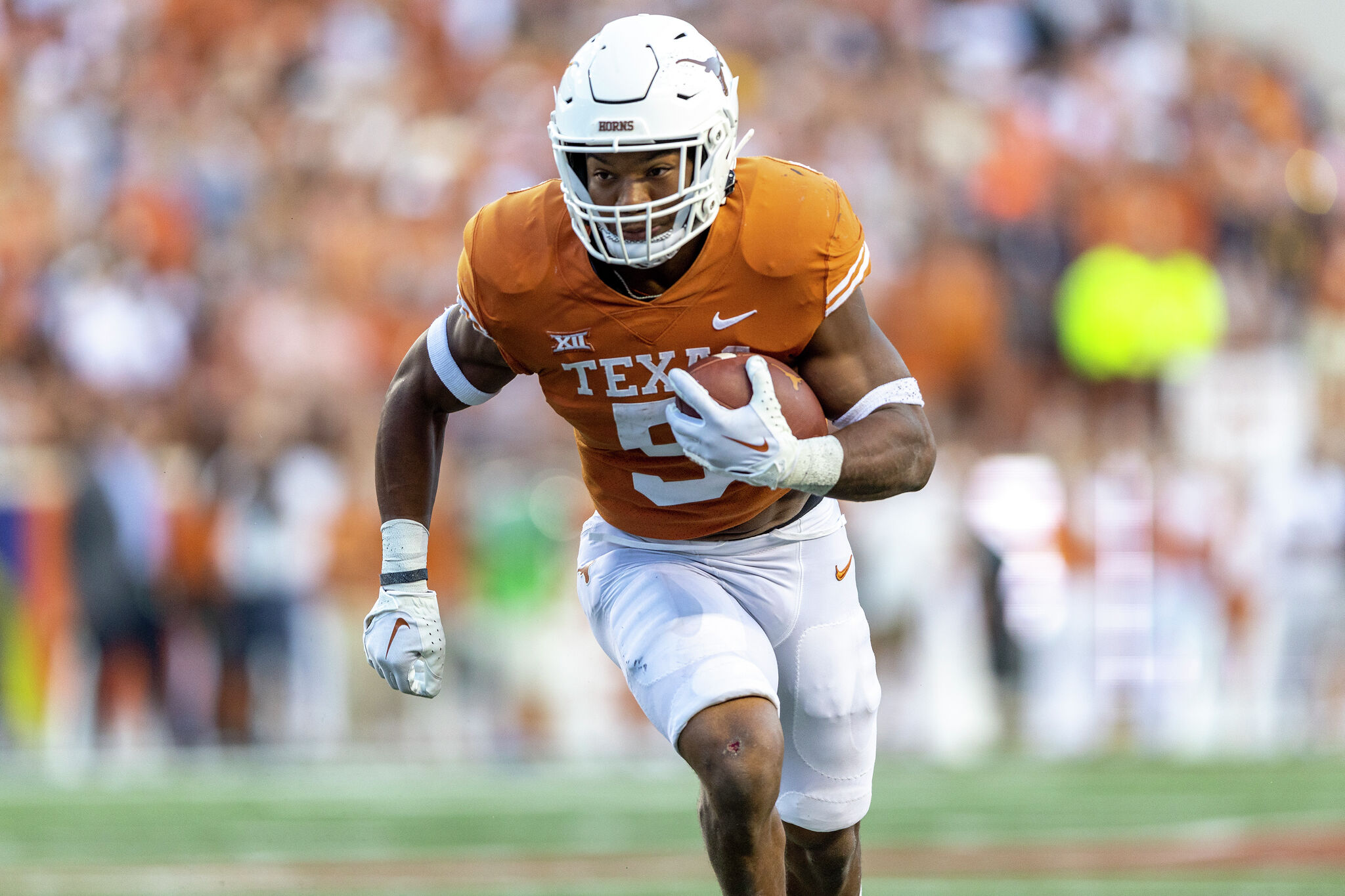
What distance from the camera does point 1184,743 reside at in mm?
10148

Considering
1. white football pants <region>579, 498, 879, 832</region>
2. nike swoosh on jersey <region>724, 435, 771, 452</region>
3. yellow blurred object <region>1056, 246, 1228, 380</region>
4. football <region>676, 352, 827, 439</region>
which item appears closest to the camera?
nike swoosh on jersey <region>724, 435, 771, 452</region>

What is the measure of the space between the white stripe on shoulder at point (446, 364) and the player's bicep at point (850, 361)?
2.24 feet

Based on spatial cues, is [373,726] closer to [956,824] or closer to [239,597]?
[239,597]

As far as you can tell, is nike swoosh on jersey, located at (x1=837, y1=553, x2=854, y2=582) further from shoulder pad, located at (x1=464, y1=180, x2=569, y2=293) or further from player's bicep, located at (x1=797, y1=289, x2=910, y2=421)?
shoulder pad, located at (x1=464, y1=180, x2=569, y2=293)

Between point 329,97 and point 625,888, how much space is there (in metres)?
6.78

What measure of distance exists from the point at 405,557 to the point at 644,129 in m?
1.05

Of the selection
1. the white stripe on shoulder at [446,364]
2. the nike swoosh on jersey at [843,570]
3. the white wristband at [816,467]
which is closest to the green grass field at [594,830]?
the nike swoosh on jersey at [843,570]

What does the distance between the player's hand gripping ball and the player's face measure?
284 mm

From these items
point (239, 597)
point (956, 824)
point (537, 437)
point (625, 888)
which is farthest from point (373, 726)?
point (625, 888)

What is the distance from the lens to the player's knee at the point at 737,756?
3455mm

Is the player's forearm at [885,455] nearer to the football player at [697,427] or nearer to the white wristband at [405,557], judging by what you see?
the football player at [697,427]

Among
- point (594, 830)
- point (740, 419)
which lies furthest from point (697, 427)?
point (594, 830)

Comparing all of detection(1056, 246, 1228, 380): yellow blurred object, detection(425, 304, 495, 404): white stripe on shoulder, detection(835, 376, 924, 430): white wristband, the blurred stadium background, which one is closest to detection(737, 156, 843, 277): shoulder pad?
detection(835, 376, 924, 430): white wristband

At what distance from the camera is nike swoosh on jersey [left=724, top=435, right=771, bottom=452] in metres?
3.42
